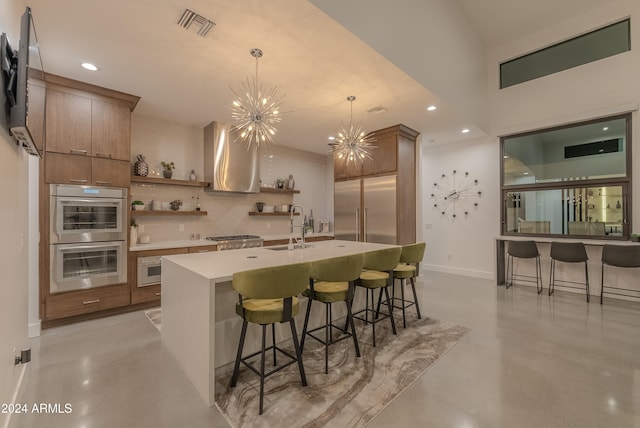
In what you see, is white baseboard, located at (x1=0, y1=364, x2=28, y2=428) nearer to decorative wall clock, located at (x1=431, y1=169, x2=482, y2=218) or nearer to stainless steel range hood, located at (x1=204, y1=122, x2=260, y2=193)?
stainless steel range hood, located at (x1=204, y1=122, x2=260, y2=193)

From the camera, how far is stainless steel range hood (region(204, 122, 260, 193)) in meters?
4.63

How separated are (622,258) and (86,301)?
7.01m

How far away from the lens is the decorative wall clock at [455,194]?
5.68m

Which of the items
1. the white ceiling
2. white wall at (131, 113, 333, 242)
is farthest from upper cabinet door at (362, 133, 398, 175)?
white wall at (131, 113, 333, 242)

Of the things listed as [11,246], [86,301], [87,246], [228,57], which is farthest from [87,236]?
[228,57]

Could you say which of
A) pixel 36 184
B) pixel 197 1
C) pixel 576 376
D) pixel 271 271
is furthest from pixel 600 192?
pixel 36 184

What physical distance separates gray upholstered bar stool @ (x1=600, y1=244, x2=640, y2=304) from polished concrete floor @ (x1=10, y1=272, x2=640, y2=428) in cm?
71

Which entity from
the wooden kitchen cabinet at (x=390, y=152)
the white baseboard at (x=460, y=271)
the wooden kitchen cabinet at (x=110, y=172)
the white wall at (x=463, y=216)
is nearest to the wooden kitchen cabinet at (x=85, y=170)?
the wooden kitchen cabinet at (x=110, y=172)

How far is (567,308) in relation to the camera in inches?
151

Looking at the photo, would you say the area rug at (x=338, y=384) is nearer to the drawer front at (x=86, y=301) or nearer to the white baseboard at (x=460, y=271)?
the drawer front at (x=86, y=301)

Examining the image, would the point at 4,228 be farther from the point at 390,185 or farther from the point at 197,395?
the point at 390,185

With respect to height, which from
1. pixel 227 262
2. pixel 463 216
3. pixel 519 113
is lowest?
pixel 227 262

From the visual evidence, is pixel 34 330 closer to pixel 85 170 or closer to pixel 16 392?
pixel 16 392

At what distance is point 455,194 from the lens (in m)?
5.93
